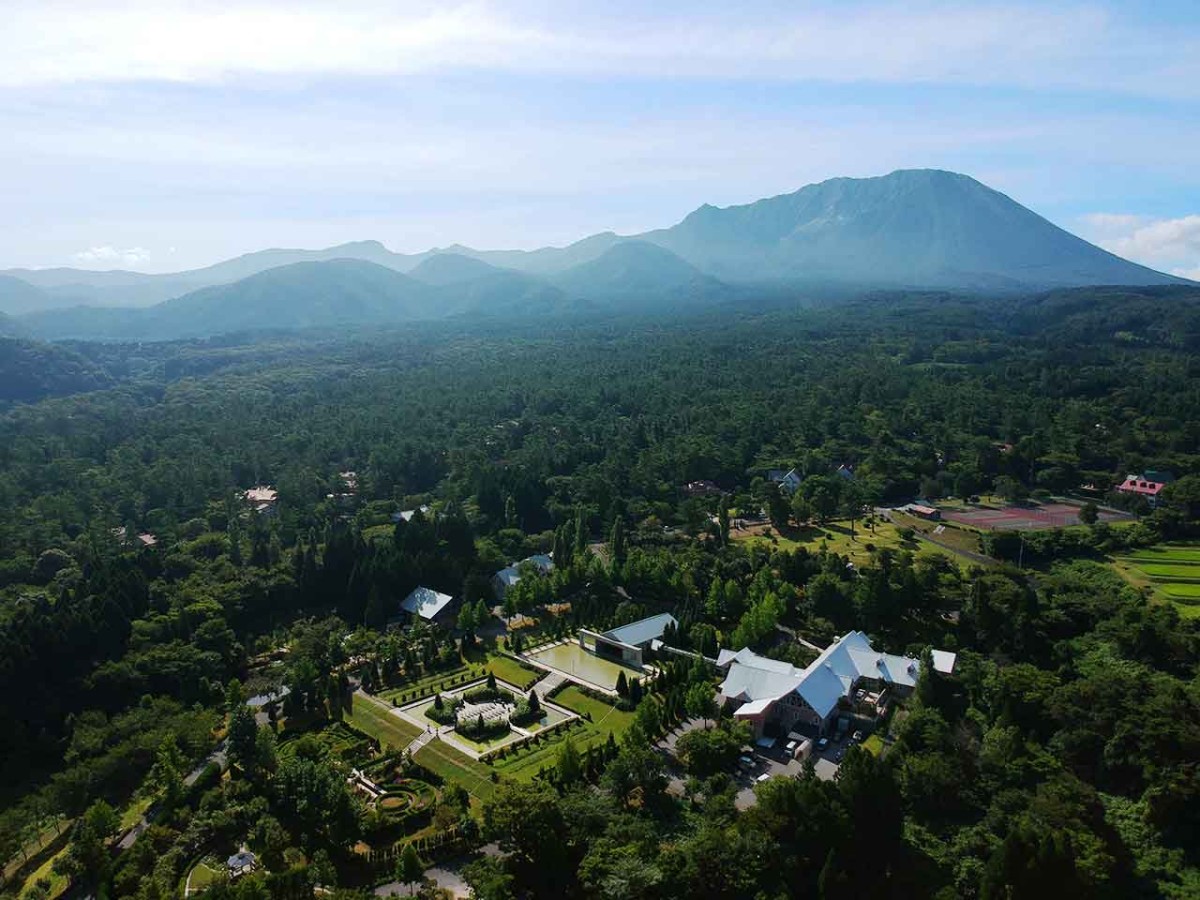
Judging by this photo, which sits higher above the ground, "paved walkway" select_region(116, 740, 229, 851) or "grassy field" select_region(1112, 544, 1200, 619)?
"grassy field" select_region(1112, 544, 1200, 619)

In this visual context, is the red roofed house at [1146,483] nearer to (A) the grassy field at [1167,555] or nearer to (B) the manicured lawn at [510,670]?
(A) the grassy field at [1167,555]

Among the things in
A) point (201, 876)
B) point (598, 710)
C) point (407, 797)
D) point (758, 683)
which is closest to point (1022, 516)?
point (758, 683)

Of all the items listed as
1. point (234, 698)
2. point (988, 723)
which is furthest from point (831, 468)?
point (234, 698)

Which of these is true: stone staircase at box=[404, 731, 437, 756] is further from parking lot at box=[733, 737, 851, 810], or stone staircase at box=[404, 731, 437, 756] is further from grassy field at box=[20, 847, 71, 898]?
parking lot at box=[733, 737, 851, 810]

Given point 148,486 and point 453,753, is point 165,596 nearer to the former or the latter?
point 453,753

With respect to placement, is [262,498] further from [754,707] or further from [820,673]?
[820,673]

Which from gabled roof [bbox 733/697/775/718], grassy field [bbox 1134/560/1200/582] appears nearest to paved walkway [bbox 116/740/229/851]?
gabled roof [bbox 733/697/775/718]
